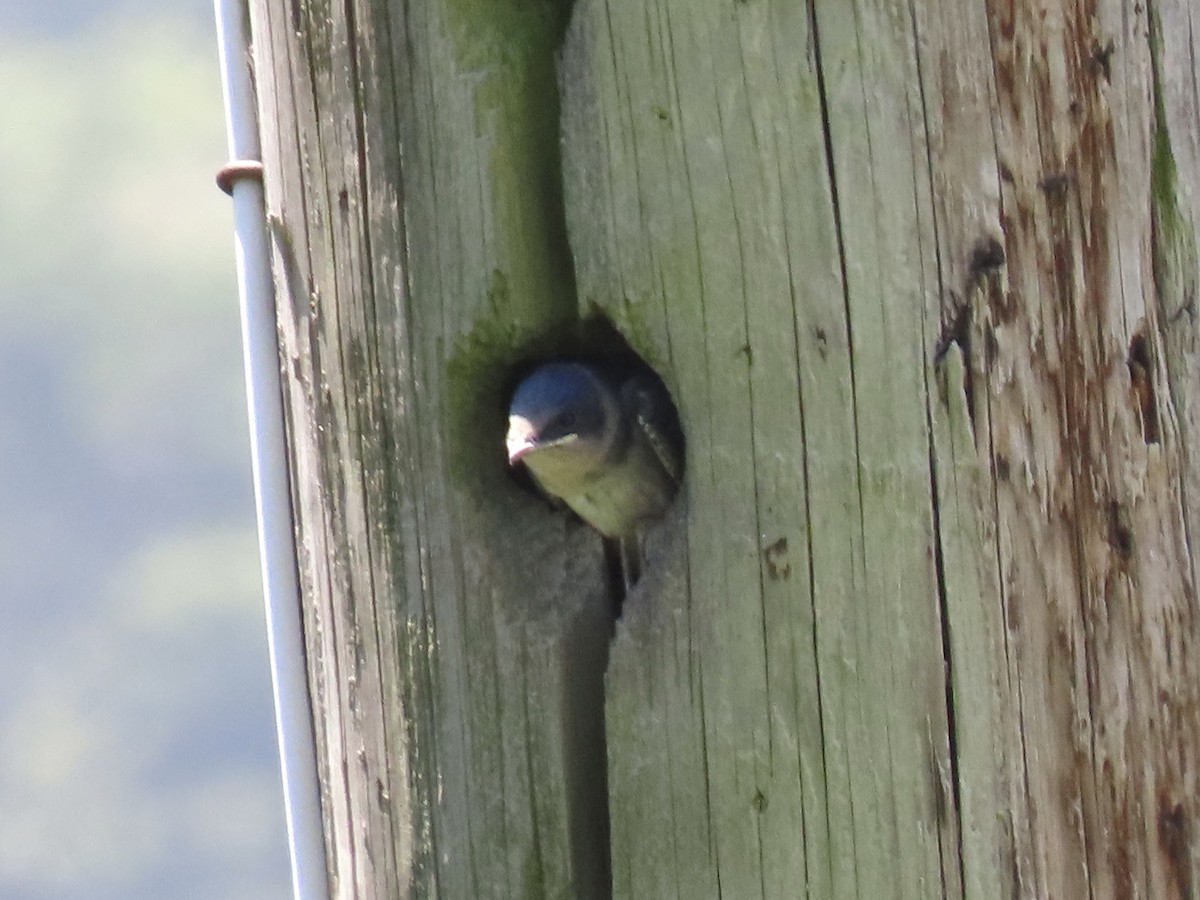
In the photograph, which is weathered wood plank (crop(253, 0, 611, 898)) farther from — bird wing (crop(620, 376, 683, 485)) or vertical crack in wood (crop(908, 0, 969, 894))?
vertical crack in wood (crop(908, 0, 969, 894))

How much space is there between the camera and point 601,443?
100.0 inches

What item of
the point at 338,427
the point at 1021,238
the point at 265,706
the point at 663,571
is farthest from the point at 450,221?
the point at 265,706

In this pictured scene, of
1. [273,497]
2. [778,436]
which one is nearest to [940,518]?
[778,436]

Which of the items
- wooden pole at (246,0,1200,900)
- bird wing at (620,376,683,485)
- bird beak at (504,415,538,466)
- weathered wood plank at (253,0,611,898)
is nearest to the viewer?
wooden pole at (246,0,1200,900)

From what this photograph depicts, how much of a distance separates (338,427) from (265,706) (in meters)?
6.88

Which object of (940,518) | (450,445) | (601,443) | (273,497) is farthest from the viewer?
(273,497)

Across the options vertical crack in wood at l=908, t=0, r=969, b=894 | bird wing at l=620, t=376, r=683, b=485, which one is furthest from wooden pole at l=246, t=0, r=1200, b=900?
bird wing at l=620, t=376, r=683, b=485

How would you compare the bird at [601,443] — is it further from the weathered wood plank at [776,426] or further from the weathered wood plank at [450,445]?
the weathered wood plank at [776,426]

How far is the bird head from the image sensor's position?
7.78 feet

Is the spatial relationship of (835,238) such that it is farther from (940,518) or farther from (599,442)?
(599,442)

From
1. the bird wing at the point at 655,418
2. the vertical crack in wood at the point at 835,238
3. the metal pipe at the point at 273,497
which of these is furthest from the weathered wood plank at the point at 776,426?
the metal pipe at the point at 273,497

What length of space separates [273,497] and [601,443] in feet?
1.72

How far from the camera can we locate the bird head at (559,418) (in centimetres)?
237

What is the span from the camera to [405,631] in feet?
7.55
